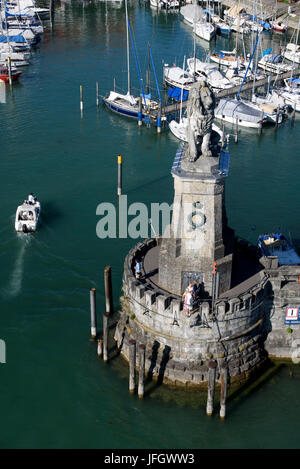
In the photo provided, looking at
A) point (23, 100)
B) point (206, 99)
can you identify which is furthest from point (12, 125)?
point (206, 99)

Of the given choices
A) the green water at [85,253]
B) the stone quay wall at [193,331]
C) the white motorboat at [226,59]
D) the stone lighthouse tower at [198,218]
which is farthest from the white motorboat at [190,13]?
the stone quay wall at [193,331]

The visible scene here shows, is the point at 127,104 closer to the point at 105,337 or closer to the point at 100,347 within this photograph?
the point at 100,347

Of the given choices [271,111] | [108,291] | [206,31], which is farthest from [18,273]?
[206,31]

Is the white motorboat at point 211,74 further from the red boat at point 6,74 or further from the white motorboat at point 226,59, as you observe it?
the red boat at point 6,74

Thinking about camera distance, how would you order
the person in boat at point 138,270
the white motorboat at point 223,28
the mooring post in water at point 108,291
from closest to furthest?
the person in boat at point 138,270, the mooring post in water at point 108,291, the white motorboat at point 223,28

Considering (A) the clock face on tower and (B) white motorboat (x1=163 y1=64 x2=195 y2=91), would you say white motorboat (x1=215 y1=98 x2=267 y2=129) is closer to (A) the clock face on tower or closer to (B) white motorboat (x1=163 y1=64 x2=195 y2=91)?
(B) white motorboat (x1=163 y1=64 x2=195 y2=91)

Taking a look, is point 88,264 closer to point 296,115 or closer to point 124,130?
point 124,130

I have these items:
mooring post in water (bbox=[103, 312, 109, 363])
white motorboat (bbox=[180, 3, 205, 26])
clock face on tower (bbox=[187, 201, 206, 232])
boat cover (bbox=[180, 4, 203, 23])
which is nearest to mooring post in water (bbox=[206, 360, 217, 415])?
mooring post in water (bbox=[103, 312, 109, 363])

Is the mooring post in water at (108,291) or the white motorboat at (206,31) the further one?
the white motorboat at (206,31)
